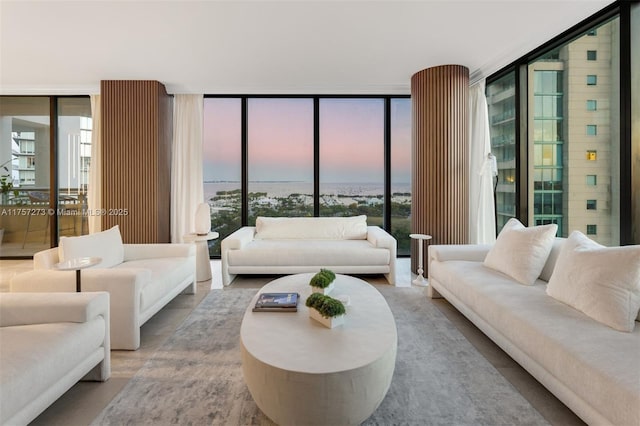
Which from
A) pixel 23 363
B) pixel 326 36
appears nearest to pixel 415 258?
pixel 326 36

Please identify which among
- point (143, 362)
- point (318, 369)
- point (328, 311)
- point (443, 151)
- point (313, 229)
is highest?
point (443, 151)

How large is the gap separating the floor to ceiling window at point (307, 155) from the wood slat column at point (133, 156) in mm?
823

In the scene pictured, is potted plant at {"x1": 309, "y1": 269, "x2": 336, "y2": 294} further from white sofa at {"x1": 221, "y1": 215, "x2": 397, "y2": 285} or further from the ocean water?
the ocean water

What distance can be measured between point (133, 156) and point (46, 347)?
3812 millimetres

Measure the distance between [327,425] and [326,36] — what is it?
10.9ft

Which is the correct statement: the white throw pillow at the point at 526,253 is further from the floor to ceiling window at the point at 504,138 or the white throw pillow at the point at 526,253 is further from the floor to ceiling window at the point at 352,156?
the floor to ceiling window at the point at 352,156

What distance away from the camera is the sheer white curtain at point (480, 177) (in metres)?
4.43

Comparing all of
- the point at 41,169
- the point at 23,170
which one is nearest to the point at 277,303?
the point at 41,169

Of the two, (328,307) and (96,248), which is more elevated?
(96,248)

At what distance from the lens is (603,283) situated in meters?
1.81

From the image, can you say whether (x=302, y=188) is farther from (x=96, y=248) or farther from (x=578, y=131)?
(x=578, y=131)

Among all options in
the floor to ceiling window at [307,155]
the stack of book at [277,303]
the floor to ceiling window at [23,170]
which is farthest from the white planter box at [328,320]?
the floor to ceiling window at [23,170]

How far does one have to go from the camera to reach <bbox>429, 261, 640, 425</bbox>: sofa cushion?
1287 mm

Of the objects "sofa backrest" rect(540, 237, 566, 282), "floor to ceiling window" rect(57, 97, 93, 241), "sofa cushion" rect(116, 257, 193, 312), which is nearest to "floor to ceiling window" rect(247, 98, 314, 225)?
"sofa cushion" rect(116, 257, 193, 312)
